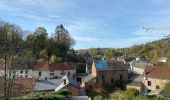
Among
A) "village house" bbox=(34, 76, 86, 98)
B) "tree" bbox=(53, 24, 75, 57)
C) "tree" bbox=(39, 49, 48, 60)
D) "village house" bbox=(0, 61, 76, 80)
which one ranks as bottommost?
"village house" bbox=(34, 76, 86, 98)

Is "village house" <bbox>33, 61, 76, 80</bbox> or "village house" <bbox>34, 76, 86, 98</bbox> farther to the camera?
"village house" <bbox>33, 61, 76, 80</bbox>

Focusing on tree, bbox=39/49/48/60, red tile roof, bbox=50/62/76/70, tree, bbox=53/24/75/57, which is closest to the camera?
red tile roof, bbox=50/62/76/70

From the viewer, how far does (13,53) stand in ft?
79.9

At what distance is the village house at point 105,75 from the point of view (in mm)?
43256

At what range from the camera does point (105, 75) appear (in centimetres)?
4456

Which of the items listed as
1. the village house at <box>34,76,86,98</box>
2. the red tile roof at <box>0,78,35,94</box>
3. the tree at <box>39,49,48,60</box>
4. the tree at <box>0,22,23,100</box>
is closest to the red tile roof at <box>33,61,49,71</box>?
the tree at <box>39,49,48,60</box>

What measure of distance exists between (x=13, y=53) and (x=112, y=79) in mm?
24097

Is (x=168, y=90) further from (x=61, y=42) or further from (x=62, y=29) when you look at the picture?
(x=62, y=29)

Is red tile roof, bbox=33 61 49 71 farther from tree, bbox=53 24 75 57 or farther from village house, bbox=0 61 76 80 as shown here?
tree, bbox=53 24 75 57

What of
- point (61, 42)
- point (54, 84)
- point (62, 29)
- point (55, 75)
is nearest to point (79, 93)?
point (54, 84)

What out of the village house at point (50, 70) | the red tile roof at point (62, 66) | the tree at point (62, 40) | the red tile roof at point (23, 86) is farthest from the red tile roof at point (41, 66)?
the red tile roof at point (23, 86)

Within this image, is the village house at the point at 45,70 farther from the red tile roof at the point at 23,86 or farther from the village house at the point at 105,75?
the red tile roof at the point at 23,86

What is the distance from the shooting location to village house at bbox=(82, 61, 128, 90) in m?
43.3

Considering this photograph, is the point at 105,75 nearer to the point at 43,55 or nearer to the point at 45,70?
the point at 45,70
